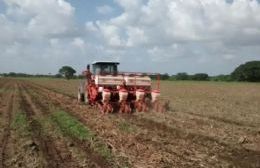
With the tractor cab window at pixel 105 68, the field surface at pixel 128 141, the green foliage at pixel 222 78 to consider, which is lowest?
the green foliage at pixel 222 78

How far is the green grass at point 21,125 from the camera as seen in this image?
1358cm

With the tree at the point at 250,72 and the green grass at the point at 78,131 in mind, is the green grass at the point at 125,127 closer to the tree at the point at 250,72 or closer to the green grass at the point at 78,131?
the green grass at the point at 78,131

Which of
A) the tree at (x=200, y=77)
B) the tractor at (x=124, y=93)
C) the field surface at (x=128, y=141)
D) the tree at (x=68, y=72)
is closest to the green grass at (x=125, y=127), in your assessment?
the field surface at (x=128, y=141)

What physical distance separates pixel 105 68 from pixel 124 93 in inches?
138

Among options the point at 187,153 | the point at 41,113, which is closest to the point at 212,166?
the point at 187,153

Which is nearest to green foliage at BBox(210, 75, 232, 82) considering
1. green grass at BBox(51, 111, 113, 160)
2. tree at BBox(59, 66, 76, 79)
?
tree at BBox(59, 66, 76, 79)

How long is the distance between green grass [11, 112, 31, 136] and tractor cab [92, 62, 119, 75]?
5475 millimetres

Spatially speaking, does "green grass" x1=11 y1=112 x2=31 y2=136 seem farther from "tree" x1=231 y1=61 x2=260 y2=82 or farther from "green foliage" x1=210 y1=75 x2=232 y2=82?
"green foliage" x1=210 y1=75 x2=232 y2=82

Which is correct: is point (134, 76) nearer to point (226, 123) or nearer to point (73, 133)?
point (226, 123)

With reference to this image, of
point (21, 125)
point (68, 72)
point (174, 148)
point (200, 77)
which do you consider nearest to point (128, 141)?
point (174, 148)

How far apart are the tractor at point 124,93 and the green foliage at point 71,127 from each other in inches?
95.0

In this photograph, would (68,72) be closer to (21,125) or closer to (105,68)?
(105,68)

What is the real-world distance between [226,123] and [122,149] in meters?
6.44

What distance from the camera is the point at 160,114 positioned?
18.8 m
